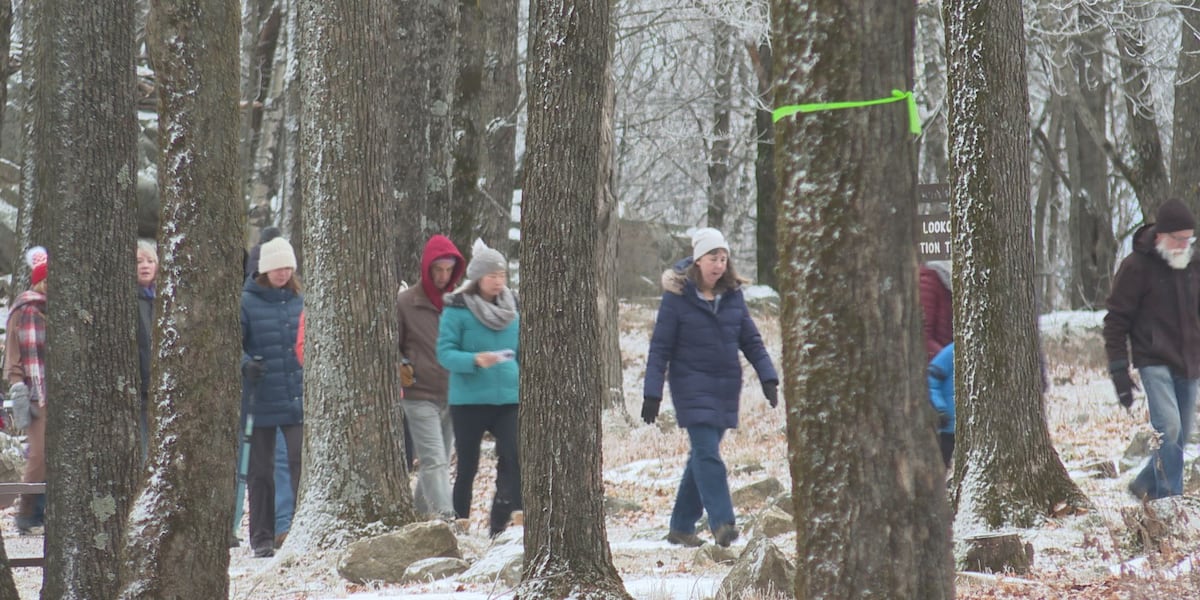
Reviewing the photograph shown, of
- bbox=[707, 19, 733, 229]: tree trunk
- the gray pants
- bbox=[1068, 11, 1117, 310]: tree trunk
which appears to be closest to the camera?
the gray pants

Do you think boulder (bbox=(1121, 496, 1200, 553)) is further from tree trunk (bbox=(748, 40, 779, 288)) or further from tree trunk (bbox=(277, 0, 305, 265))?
tree trunk (bbox=(748, 40, 779, 288))

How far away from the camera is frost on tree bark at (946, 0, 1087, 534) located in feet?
22.7

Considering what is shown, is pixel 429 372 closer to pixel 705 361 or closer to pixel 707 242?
pixel 705 361

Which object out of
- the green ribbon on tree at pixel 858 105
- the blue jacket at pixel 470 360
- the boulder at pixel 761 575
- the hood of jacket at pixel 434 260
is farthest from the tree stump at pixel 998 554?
the hood of jacket at pixel 434 260

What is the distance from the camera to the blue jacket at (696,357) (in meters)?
7.40

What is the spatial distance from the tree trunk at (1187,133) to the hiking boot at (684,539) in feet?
30.7

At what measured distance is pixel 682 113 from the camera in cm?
2641

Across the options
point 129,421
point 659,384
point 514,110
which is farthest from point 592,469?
point 514,110

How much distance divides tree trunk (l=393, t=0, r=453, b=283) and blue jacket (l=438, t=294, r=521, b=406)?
352cm

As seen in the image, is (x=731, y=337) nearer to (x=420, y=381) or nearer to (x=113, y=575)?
(x=420, y=381)

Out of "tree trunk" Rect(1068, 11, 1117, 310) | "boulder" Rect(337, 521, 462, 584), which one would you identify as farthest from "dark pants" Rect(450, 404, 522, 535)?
"tree trunk" Rect(1068, 11, 1117, 310)

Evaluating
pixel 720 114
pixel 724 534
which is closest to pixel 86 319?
pixel 724 534

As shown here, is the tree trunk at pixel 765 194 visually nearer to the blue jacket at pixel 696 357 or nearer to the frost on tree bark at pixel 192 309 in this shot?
the blue jacket at pixel 696 357

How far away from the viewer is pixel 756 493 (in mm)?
9734
